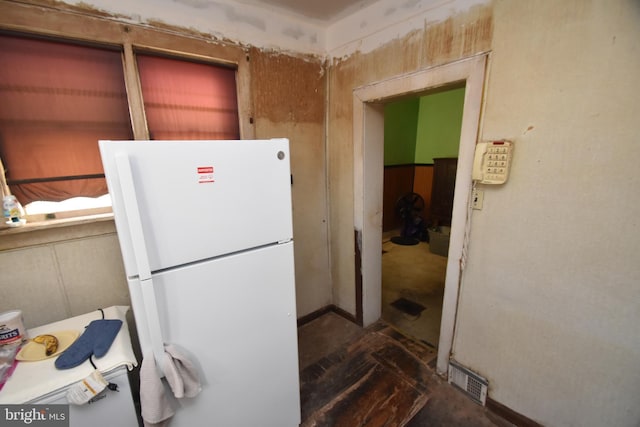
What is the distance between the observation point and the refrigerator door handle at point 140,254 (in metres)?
0.81

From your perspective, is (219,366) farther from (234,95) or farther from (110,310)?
(234,95)

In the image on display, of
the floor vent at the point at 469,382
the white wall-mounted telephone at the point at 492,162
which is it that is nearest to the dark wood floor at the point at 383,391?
the floor vent at the point at 469,382

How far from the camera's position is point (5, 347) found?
0.95m

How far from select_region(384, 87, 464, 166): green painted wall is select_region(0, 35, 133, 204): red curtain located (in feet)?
12.4

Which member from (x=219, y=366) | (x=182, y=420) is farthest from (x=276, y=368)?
(x=182, y=420)

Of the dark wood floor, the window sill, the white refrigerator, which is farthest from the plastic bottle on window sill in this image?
the dark wood floor

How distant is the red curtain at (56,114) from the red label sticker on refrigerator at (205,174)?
89 centimetres

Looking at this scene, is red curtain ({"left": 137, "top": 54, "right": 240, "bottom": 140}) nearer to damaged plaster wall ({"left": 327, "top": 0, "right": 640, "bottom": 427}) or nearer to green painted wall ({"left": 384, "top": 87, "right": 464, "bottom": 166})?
damaged plaster wall ({"left": 327, "top": 0, "right": 640, "bottom": 427})

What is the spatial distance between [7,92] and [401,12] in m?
2.18

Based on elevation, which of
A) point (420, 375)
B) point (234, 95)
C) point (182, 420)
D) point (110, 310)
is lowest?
point (420, 375)

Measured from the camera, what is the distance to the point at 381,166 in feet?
7.08

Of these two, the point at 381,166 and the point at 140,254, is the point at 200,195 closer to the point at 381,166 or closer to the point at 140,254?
the point at 140,254

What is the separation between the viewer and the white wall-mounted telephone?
→ 129 cm

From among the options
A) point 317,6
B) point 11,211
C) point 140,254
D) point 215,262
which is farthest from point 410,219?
point 11,211
